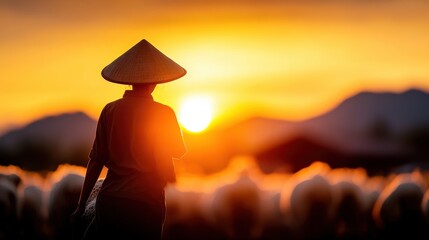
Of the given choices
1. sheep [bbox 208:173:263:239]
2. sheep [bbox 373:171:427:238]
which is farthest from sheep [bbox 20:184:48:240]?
sheep [bbox 373:171:427:238]

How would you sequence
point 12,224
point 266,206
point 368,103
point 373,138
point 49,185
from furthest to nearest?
point 368,103 < point 373,138 < point 266,206 < point 49,185 < point 12,224

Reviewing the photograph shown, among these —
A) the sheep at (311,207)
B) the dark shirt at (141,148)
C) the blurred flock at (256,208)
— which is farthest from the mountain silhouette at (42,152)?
the dark shirt at (141,148)

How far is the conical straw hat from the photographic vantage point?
5.21 metres

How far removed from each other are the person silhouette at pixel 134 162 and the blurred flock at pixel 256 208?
11693 mm

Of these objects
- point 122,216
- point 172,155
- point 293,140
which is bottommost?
point 293,140

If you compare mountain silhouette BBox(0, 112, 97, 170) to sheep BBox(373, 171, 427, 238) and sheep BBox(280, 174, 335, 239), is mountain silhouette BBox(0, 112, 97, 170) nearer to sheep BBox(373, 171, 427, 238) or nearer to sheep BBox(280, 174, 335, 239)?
sheep BBox(280, 174, 335, 239)

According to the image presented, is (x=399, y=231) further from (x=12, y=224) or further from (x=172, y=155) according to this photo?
(x=172, y=155)

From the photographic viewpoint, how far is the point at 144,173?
16.6ft

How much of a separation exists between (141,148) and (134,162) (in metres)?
0.09

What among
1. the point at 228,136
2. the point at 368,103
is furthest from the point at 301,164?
the point at 368,103

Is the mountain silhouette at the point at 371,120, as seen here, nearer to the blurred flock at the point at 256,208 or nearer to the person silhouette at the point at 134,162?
the blurred flock at the point at 256,208

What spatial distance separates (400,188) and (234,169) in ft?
12.8

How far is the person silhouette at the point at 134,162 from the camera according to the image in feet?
16.5

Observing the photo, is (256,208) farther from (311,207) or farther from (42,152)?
(42,152)
